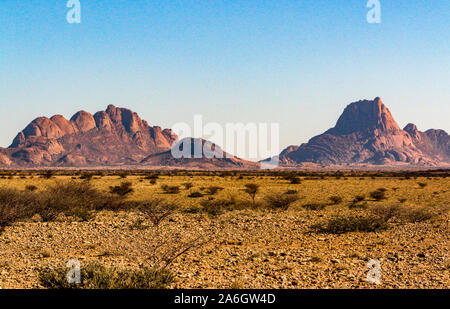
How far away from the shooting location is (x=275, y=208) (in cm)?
2294

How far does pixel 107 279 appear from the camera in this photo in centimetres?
747

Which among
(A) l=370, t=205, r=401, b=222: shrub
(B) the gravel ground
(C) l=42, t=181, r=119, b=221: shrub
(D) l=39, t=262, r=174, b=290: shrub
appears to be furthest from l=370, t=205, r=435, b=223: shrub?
(C) l=42, t=181, r=119, b=221: shrub

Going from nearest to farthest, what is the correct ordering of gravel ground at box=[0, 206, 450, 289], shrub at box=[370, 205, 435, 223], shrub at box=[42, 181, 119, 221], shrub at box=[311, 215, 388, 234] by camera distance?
gravel ground at box=[0, 206, 450, 289] → shrub at box=[311, 215, 388, 234] → shrub at box=[370, 205, 435, 223] → shrub at box=[42, 181, 119, 221]

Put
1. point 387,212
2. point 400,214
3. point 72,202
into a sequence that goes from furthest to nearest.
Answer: point 72,202, point 400,214, point 387,212

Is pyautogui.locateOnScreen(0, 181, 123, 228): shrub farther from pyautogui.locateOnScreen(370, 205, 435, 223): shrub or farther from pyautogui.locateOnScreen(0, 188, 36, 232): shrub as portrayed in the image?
pyautogui.locateOnScreen(370, 205, 435, 223): shrub

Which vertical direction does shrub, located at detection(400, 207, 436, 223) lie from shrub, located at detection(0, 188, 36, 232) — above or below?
below

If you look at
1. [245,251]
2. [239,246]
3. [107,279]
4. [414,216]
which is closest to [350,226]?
[414,216]

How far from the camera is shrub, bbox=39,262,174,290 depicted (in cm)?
729

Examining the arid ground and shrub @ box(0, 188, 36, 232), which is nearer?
the arid ground

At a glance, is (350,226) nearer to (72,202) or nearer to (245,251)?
(245,251)

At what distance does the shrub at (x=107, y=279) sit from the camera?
23.9 feet

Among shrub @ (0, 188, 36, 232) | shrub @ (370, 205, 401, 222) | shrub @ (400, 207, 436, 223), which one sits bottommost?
shrub @ (400, 207, 436, 223)
